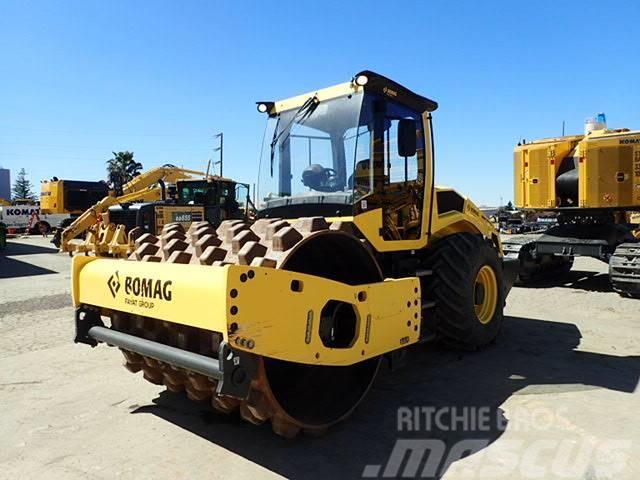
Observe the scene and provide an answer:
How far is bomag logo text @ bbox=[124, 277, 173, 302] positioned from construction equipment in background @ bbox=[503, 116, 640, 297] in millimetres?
8020

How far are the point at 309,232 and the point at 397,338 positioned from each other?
1153mm

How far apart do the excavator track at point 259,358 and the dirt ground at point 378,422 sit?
0.22 m

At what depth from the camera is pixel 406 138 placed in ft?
15.6

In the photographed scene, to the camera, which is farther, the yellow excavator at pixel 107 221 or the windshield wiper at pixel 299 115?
the yellow excavator at pixel 107 221

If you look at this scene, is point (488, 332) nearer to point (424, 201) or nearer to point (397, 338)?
point (424, 201)

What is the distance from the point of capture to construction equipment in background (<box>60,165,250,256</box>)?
14.1 meters

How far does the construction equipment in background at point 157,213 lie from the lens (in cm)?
1412

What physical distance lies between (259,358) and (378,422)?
126 cm

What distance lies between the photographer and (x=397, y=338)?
3.86 metres

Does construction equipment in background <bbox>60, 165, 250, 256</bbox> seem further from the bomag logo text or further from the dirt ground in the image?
the bomag logo text

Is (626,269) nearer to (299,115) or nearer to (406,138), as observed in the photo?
(406,138)

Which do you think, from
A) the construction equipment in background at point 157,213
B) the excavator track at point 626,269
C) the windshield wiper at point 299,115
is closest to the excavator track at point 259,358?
the windshield wiper at point 299,115

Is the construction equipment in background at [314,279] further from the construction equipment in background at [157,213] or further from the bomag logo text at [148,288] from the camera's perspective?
the construction equipment in background at [157,213]

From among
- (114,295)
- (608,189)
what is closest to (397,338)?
(114,295)
